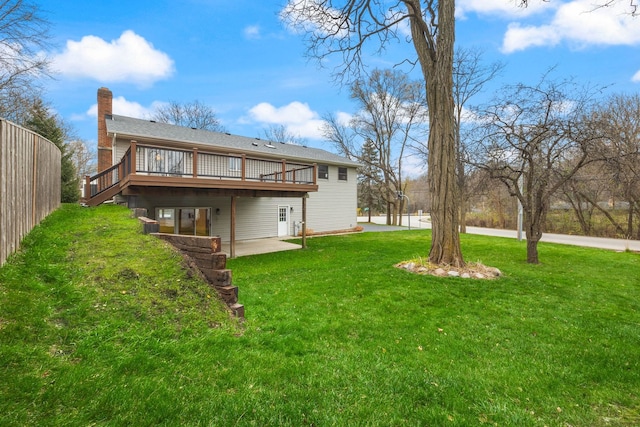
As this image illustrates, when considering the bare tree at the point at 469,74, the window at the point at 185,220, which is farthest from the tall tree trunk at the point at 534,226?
the window at the point at 185,220

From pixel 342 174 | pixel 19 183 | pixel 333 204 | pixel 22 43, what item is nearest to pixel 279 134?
pixel 342 174

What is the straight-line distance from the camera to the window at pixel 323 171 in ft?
56.0

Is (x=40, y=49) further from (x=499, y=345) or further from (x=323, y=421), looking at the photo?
(x=499, y=345)

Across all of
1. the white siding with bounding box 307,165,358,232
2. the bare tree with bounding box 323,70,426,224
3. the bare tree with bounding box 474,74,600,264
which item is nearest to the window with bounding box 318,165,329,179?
the white siding with bounding box 307,165,358,232

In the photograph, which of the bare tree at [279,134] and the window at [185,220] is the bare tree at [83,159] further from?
the window at [185,220]

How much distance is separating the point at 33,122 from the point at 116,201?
11486 mm

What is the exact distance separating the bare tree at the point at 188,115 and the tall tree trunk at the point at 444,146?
2304cm

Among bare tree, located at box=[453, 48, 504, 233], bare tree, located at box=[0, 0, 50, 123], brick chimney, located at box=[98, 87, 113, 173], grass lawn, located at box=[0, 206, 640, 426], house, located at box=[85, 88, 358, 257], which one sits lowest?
grass lawn, located at box=[0, 206, 640, 426]

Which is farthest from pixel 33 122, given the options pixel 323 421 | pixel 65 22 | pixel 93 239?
pixel 323 421

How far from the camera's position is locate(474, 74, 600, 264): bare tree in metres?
7.63

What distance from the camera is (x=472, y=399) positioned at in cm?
233

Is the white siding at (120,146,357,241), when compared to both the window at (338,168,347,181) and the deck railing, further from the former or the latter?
the deck railing

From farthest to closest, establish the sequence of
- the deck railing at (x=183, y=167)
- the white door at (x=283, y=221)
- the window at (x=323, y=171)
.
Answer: the window at (x=323, y=171)
the white door at (x=283, y=221)
the deck railing at (x=183, y=167)

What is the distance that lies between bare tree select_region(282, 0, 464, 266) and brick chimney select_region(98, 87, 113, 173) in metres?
9.89
